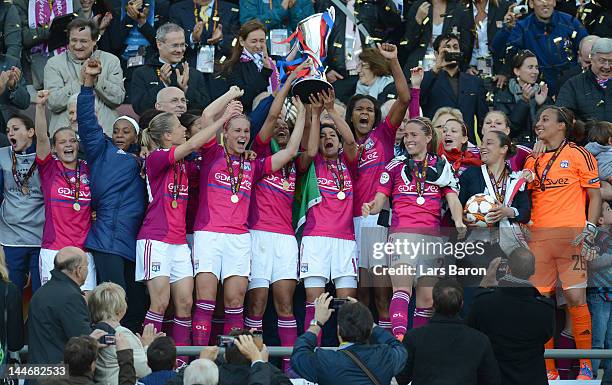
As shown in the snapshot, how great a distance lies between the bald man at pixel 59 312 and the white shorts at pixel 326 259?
226 centimetres

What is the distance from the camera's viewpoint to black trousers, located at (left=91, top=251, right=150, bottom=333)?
1102cm

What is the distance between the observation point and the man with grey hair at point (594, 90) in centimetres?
1288

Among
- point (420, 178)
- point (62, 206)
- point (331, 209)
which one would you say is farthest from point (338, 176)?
point (62, 206)

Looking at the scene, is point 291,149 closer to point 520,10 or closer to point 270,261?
point 270,261

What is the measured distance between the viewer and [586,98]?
42.3 ft

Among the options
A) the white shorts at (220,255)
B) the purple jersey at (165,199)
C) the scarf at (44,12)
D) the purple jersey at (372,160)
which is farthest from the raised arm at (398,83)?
the scarf at (44,12)

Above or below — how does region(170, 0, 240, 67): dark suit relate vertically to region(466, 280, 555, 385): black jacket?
above

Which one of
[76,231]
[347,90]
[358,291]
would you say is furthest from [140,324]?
[347,90]

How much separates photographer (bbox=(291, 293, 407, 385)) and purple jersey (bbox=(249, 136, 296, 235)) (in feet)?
8.40

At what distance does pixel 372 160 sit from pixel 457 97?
5.95 feet

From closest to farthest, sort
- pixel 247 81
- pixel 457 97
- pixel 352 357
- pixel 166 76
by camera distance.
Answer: pixel 352 357, pixel 166 76, pixel 247 81, pixel 457 97

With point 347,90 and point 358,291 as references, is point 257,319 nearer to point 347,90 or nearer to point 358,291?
point 358,291

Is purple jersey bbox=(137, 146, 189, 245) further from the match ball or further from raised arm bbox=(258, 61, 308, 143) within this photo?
the match ball

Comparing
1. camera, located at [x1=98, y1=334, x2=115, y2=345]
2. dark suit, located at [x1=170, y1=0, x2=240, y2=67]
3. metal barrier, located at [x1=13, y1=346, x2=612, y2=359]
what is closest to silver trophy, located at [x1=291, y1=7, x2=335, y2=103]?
metal barrier, located at [x1=13, y1=346, x2=612, y2=359]
